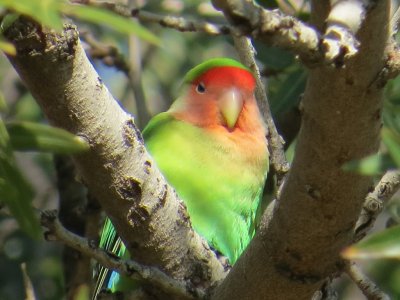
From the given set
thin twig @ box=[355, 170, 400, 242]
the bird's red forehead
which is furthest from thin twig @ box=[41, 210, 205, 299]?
the bird's red forehead

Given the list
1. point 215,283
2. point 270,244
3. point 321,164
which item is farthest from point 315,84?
point 215,283

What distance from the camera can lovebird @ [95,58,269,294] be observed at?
6.53ft

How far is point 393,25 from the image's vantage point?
103 centimetres

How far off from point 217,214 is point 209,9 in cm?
91

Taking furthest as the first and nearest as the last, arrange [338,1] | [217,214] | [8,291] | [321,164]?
[8,291], [217,214], [321,164], [338,1]

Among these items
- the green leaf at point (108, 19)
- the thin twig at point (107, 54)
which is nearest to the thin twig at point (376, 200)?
the green leaf at point (108, 19)

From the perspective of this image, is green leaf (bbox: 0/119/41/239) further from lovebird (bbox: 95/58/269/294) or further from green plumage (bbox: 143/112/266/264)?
green plumage (bbox: 143/112/266/264)

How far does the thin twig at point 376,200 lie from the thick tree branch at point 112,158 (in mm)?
305

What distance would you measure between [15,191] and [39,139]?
0.20 feet

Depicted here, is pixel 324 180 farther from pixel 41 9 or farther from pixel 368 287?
pixel 41 9

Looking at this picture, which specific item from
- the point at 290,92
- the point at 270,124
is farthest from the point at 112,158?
the point at 290,92

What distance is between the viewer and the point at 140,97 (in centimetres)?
233

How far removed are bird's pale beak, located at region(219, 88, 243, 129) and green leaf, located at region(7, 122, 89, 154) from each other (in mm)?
1411

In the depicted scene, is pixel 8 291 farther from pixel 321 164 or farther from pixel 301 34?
pixel 301 34
